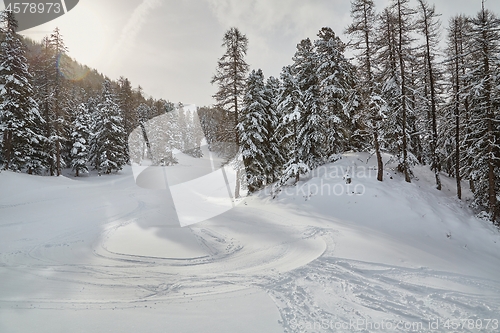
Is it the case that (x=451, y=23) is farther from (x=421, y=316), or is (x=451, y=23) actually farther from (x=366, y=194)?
(x=421, y=316)

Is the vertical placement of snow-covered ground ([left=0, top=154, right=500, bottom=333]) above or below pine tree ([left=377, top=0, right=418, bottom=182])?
below

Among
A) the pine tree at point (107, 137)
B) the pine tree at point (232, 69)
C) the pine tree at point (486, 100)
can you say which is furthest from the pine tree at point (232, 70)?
the pine tree at point (107, 137)

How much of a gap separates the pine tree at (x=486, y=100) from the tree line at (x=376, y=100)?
0.18 feet

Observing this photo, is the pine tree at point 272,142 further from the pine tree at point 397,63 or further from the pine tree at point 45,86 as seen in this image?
the pine tree at point 45,86

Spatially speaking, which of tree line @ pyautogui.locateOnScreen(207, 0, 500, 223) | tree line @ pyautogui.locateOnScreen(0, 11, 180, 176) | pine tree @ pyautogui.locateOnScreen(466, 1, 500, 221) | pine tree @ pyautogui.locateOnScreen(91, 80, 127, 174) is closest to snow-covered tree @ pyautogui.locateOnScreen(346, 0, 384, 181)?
tree line @ pyautogui.locateOnScreen(207, 0, 500, 223)

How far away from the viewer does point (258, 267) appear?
25.2 ft

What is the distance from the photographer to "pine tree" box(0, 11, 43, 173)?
75.4ft

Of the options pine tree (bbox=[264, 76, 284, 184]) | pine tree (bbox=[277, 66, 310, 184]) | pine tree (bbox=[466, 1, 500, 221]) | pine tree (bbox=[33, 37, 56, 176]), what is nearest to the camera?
pine tree (bbox=[466, 1, 500, 221])

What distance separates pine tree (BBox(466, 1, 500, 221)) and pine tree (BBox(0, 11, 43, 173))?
1437 inches

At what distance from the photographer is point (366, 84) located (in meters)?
16.9

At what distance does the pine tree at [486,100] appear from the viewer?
1379 cm

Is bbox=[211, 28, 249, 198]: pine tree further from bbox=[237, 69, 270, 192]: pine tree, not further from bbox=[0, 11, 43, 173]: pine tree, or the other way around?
bbox=[0, 11, 43, 173]: pine tree

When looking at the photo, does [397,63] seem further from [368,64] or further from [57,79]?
[57,79]

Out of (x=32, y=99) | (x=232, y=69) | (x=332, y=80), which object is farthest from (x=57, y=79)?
(x=332, y=80)
